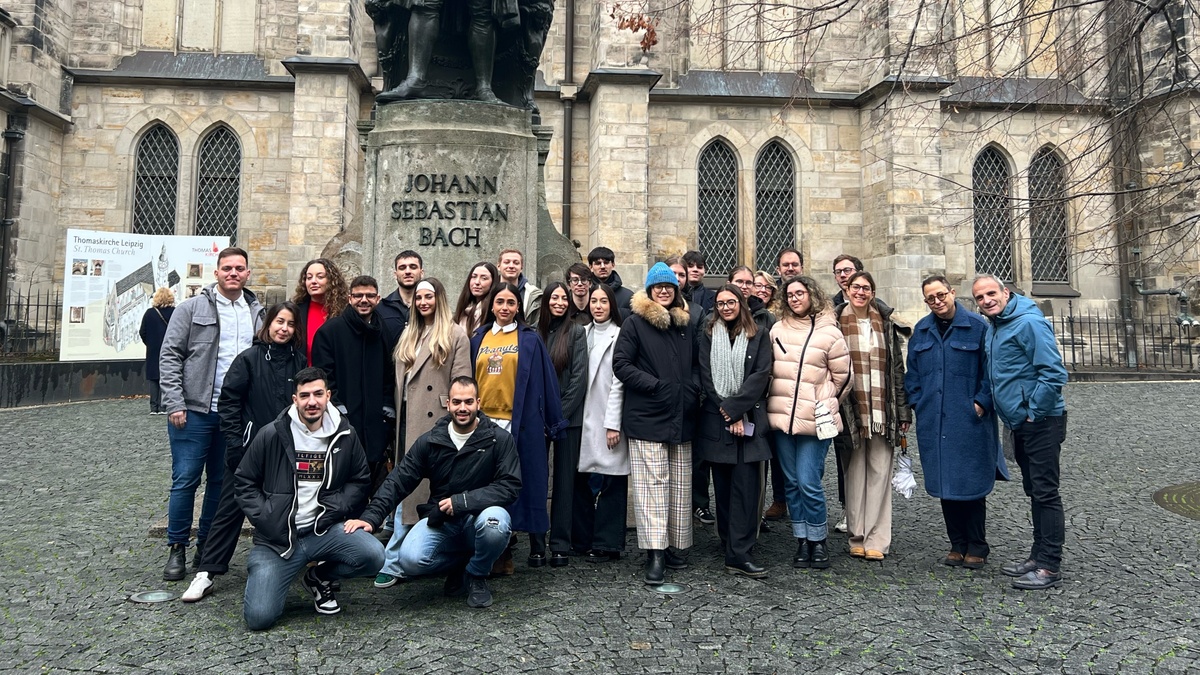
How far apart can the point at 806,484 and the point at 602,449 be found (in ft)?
4.20

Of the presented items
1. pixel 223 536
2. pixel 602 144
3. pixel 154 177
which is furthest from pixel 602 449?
pixel 154 177

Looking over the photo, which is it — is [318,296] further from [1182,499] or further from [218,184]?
[218,184]

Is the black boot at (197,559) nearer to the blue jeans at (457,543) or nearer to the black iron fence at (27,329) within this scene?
the blue jeans at (457,543)

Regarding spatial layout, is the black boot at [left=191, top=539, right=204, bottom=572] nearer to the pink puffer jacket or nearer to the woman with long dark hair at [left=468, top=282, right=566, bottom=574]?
the woman with long dark hair at [left=468, top=282, right=566, bottom=574]

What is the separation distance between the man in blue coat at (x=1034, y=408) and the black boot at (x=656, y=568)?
195 cm

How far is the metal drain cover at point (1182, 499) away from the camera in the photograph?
559 cm

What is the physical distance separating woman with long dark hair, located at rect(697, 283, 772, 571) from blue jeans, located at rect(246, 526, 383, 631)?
202 cm

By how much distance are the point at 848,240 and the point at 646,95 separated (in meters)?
6.05

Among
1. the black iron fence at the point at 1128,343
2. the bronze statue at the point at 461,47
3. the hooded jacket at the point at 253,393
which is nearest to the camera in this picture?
the hooded jacket at the point at 253,393

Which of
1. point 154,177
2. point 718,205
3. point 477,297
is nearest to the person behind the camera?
point 477,297

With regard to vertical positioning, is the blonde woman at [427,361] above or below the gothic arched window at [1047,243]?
below

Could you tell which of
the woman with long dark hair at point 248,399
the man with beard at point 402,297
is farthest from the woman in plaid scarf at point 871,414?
the woman with long dark hair at point 248,399

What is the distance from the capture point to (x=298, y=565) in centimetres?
362

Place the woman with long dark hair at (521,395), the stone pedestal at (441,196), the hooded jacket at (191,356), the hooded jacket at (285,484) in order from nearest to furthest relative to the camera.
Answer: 1. the hooded jacket at (285,484)
2. the hooded jacket at (191,356)
3. the woman with long dark hair at (521,395)
4. the stone pedestal at (441,196)
